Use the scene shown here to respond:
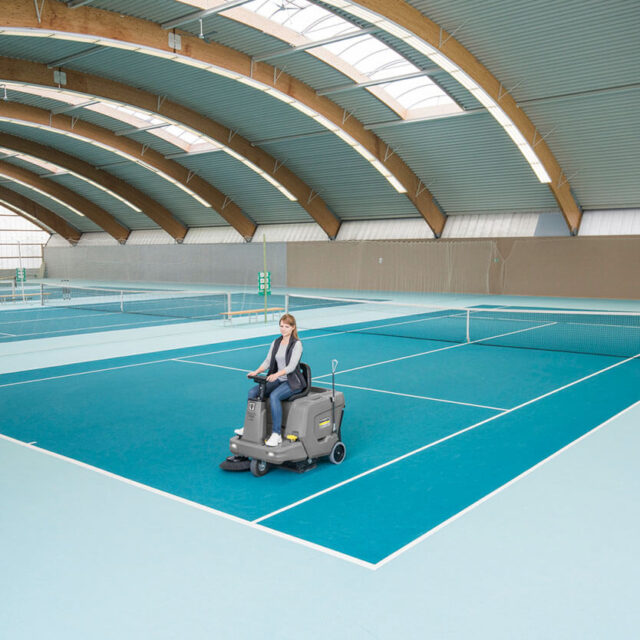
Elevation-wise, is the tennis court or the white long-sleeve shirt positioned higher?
the white long-sleeve shirt

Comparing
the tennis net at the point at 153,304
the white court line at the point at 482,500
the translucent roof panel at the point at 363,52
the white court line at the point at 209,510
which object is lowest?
the tennis net at the point at 153,304

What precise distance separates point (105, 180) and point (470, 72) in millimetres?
28761

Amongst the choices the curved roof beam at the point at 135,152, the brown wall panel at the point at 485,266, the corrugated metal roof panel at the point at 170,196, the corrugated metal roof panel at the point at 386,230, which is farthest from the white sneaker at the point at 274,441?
the corrugated metal roof panel at the point at 170,196

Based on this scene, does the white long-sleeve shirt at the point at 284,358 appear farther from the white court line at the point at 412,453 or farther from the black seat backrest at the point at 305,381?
the white court line at the point at 412,453

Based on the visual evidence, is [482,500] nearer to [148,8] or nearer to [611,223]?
[148,8]

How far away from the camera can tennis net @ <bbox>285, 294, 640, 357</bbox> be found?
15633mm

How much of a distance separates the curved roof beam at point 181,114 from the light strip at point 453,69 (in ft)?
41.7

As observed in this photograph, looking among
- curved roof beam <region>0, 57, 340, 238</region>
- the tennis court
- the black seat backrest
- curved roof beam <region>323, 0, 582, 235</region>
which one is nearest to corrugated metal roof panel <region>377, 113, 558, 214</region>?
curved roof beam <region>323, 0, 582, 235</region>

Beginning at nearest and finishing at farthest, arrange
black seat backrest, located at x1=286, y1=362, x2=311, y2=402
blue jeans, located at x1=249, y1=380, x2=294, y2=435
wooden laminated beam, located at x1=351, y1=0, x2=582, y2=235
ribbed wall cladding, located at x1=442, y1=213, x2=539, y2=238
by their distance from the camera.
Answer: blue jeans, located at x1=249, y1=380, x2=294, y2=435, black seat backrest, located at x1=286, y1=362, x2=311, y2=402, wooden laminated beam, located at x1=351, y1=0, x2=582, y2=235, ribbed wall cladding, located at x1=442, y1=213, x2=539, y2=238

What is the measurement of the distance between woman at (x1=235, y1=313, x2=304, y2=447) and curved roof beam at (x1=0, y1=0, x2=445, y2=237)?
52.1 ft

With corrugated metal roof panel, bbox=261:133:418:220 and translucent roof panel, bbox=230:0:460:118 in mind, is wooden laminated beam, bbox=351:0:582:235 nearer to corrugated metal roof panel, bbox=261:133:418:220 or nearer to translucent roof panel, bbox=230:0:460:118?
translucent roof panel, bbox=230:0:460:118

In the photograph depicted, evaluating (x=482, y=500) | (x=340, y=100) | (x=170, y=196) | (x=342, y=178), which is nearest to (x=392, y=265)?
(x=342, y=178)

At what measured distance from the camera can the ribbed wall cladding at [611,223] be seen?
29.8m

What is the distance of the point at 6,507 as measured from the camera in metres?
5.52
